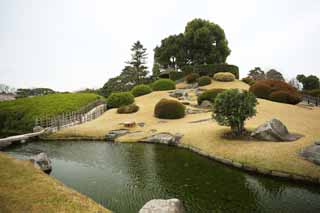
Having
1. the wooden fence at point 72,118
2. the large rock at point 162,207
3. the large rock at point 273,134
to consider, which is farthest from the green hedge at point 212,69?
the large rock at point 162,207

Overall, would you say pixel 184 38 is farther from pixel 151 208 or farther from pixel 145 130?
pixel 151 208

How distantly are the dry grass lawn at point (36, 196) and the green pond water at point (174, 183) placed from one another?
0.89 metres

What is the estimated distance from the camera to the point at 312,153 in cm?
847

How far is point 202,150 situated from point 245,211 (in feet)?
19.0

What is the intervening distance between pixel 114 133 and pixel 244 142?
10079 mm

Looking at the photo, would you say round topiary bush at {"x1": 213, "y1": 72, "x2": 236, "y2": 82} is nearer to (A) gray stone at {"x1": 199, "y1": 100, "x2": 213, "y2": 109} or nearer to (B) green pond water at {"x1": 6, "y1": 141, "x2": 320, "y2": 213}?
(A) gray stone at {"x1": 199, "y1": 100, "x2": 213, "y2": 109}

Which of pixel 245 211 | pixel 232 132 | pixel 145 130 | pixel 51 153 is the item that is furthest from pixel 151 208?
pixel 145 130

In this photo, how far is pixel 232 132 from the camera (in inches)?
500

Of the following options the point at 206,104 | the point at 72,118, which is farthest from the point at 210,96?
the point at 72,118

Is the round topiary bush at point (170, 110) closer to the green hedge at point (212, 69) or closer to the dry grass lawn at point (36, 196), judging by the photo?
the dry grass lawn at point (36, 196)

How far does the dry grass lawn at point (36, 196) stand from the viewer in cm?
545

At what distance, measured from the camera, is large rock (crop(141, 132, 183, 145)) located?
1392 centimetres

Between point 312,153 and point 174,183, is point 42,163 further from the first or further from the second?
point 312,153

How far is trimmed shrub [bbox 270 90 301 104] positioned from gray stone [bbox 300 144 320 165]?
53.2ft
